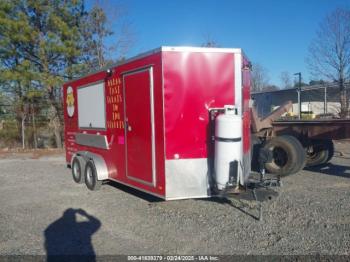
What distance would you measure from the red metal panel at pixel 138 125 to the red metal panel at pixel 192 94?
46 cm

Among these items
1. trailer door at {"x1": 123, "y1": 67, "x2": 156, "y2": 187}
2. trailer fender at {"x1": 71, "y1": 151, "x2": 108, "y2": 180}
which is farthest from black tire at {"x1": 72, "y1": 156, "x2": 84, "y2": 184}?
trailer door at {"x1": 123, "y1": 67, "x2": 156, "y2": 187}

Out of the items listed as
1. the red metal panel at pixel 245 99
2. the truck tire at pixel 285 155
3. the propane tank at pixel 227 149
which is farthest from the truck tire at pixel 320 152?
the propane tank at pixel 227 149

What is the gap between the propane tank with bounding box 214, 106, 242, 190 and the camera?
5500 millimetres

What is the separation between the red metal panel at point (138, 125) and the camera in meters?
5.99

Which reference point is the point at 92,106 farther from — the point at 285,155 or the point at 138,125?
the point at 285,155

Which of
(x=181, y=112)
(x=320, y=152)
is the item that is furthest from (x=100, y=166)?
(x=320, y=152)

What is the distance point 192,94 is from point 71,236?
279 cm

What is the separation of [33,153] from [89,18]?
7.33m

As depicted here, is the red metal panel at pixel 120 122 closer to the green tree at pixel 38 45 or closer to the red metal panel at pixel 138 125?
the red metal panel at pixel 138 125

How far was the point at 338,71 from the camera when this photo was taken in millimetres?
25312

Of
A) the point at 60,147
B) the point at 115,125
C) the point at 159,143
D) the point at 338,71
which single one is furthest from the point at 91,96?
the point at 338,71

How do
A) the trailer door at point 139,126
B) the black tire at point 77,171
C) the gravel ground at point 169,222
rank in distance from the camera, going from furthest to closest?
the black tire at point 77,171, the trailer door at point 139,126, the gravel ground at point 169,222

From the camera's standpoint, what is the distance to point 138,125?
20.6ft

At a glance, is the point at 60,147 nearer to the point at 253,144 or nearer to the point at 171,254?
the point at 253,144
